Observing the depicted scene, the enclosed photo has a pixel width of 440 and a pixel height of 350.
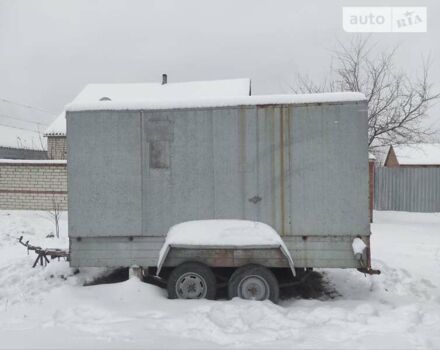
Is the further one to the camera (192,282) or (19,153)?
(19,153)

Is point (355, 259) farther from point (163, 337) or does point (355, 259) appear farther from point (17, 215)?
point (17, 215)

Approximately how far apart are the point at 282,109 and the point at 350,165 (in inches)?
46.8

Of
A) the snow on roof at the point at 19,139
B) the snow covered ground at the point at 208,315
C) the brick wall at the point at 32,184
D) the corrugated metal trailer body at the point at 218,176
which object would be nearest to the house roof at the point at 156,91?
the snow on roof at the point at 19,139

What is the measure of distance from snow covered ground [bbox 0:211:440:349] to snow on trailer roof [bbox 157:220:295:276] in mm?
720

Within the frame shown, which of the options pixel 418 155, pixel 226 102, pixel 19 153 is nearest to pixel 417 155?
pixel 418 155

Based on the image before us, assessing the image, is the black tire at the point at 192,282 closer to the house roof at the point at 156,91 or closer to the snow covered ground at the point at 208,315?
the snow covered ground at the point at 208,315

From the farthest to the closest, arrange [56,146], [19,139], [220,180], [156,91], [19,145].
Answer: [19,139], [19,145], [156,91], [56,146], [220,180]

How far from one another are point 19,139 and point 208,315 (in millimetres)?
37656

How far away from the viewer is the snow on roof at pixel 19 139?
37.1m

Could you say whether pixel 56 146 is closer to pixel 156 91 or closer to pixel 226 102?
pixel 156 91

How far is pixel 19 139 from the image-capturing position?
38.0 meters

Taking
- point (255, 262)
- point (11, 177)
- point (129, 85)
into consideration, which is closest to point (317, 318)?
point (255, 262)

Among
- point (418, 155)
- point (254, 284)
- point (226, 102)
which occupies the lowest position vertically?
point (254, 284)

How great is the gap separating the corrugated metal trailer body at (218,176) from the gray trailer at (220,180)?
0.05 feet
